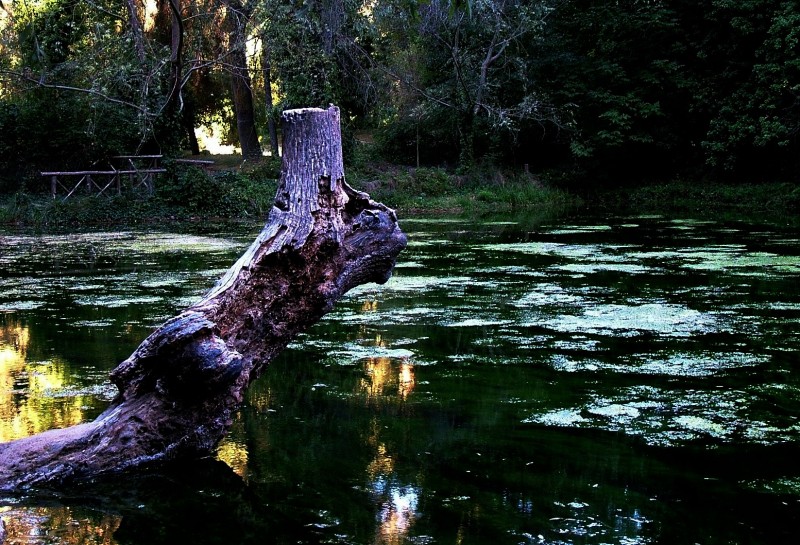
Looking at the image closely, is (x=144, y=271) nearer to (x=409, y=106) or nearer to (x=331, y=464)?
(x=331, y=464)

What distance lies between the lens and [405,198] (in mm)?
23609

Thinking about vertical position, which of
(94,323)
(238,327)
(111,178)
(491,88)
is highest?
(491,88)

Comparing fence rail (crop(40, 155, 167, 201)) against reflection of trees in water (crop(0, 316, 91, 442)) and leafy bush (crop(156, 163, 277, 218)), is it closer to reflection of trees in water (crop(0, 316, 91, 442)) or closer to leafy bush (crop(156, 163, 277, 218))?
leafy bush (crop(156, 163, 277, 218))

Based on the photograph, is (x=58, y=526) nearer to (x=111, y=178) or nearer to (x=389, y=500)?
(x=389, y=500)

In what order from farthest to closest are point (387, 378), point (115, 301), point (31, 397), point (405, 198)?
point (405, 198) < point (115, 301) < point (387, 378) < point (31, 397)

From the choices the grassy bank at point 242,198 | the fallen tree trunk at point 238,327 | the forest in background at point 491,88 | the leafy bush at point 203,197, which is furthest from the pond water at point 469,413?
the forest in background at point 491,88

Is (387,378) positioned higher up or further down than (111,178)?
further down

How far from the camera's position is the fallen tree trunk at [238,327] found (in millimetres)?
3633

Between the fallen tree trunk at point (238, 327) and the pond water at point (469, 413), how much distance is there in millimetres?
180

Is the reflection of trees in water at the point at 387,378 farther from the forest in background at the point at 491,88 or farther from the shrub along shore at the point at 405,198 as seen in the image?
the shrub along shore at the point at 405,198

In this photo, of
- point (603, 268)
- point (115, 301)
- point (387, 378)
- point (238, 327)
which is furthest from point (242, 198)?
point (238, 327)

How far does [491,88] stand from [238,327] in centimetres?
2302

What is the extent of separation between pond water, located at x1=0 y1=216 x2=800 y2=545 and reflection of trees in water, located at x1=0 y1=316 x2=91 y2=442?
20mm

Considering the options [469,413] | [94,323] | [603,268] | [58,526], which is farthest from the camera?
[603,268]
